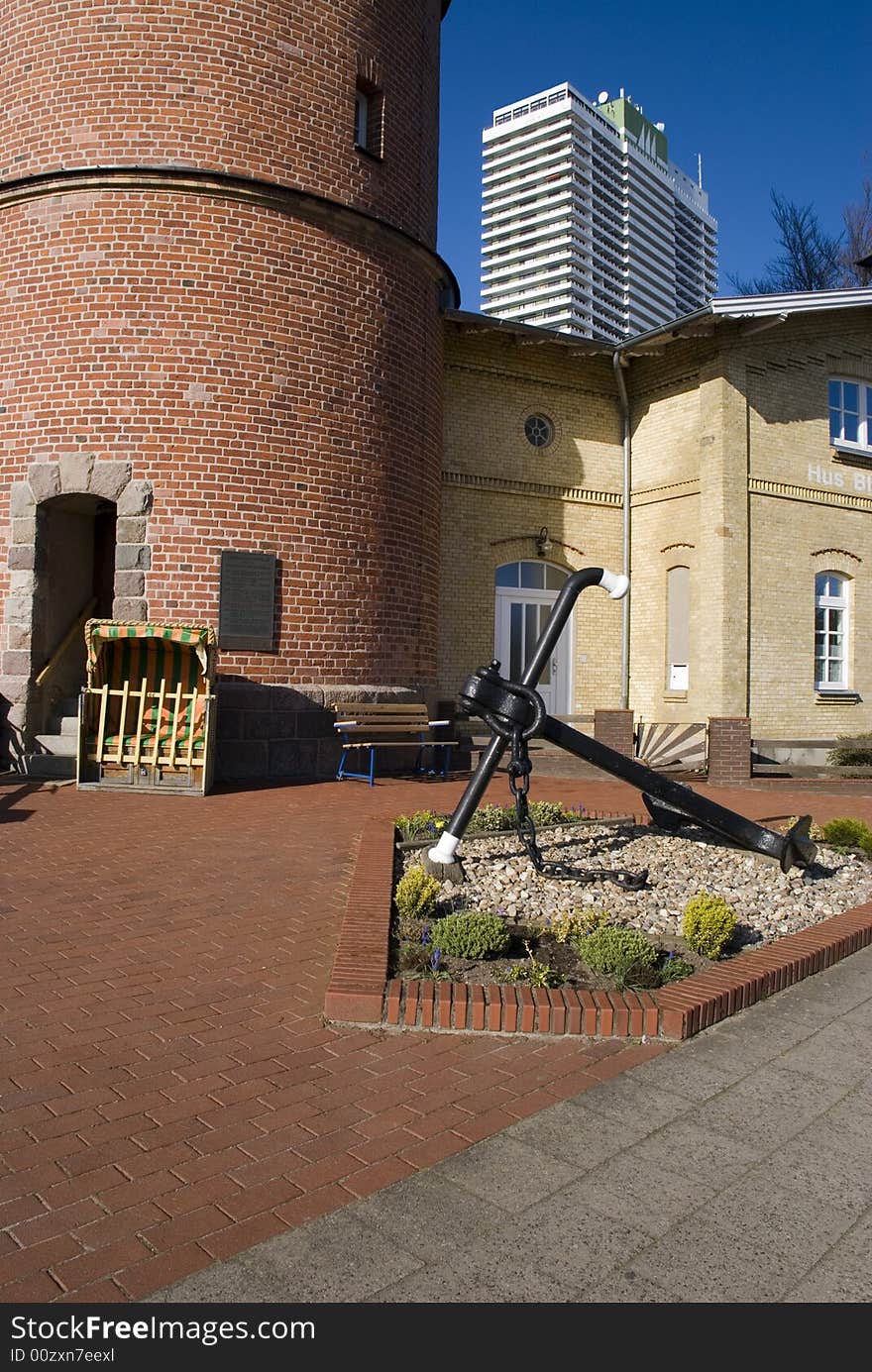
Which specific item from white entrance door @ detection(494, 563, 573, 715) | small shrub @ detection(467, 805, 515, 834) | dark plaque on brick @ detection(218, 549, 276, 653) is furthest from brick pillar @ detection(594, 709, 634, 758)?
small shrub @ detection(467, 805, 515, 834)

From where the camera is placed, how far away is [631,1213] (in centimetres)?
281

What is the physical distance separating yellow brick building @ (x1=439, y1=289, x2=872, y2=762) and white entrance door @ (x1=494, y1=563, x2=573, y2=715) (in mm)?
40

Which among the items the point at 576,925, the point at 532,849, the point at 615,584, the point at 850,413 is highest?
the point at 850,413

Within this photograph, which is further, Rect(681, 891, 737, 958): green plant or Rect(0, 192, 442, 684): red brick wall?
Rect(0, 192, 442, 684): red brick wall

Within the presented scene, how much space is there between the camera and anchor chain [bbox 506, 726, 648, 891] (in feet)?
19.0

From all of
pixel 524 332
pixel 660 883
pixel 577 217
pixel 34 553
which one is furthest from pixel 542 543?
pixel 577 217

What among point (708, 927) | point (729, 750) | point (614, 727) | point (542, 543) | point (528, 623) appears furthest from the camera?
point (528, 623)

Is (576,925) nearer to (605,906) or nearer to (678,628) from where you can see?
(605,906)

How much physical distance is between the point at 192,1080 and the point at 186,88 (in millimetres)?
12244

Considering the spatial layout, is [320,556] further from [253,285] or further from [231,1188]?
[231,1188]

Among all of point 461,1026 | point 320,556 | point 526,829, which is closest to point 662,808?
point 526,829

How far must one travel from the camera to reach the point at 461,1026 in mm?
4188

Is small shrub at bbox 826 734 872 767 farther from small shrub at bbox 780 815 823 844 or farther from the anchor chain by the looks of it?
the anchor chain

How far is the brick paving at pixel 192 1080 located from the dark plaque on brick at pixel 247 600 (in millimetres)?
5496
